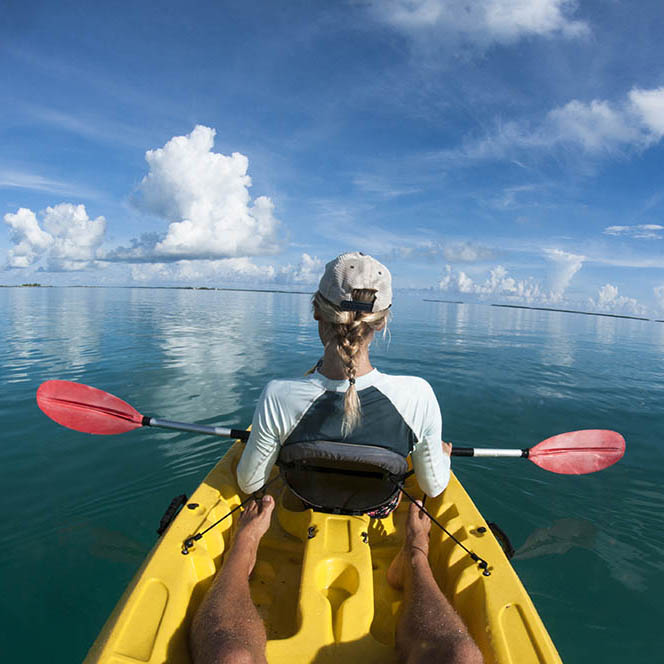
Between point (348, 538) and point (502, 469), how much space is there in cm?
346

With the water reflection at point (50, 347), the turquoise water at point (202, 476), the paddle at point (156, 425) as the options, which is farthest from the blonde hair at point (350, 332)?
the water reflection at point (50, 347)

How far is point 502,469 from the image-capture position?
17.2 feet

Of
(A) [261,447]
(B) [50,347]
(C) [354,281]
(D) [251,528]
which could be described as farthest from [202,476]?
(B) [50,347]

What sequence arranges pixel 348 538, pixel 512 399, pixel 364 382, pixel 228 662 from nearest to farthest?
pixel 228 662, pixel 364 382, pixel 348 538, pixel 512 399

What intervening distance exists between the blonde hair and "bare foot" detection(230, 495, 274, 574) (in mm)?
1196

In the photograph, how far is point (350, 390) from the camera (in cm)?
210

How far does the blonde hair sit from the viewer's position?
2.11m

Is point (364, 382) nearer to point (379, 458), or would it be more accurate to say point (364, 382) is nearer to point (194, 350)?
point (379, 458)

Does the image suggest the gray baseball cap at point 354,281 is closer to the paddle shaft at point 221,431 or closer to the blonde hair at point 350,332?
the blonde hair at point 350,332

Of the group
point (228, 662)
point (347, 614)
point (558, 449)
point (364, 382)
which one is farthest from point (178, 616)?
point (558, 449)

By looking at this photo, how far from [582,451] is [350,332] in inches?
155

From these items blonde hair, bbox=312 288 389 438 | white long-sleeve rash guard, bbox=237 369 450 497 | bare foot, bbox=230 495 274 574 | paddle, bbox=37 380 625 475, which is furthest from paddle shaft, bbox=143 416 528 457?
blonde hair, bbox=312 288 389 438

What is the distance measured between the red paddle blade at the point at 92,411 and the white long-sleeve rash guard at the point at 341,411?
2520 millimetres

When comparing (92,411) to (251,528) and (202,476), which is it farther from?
(251,528)
